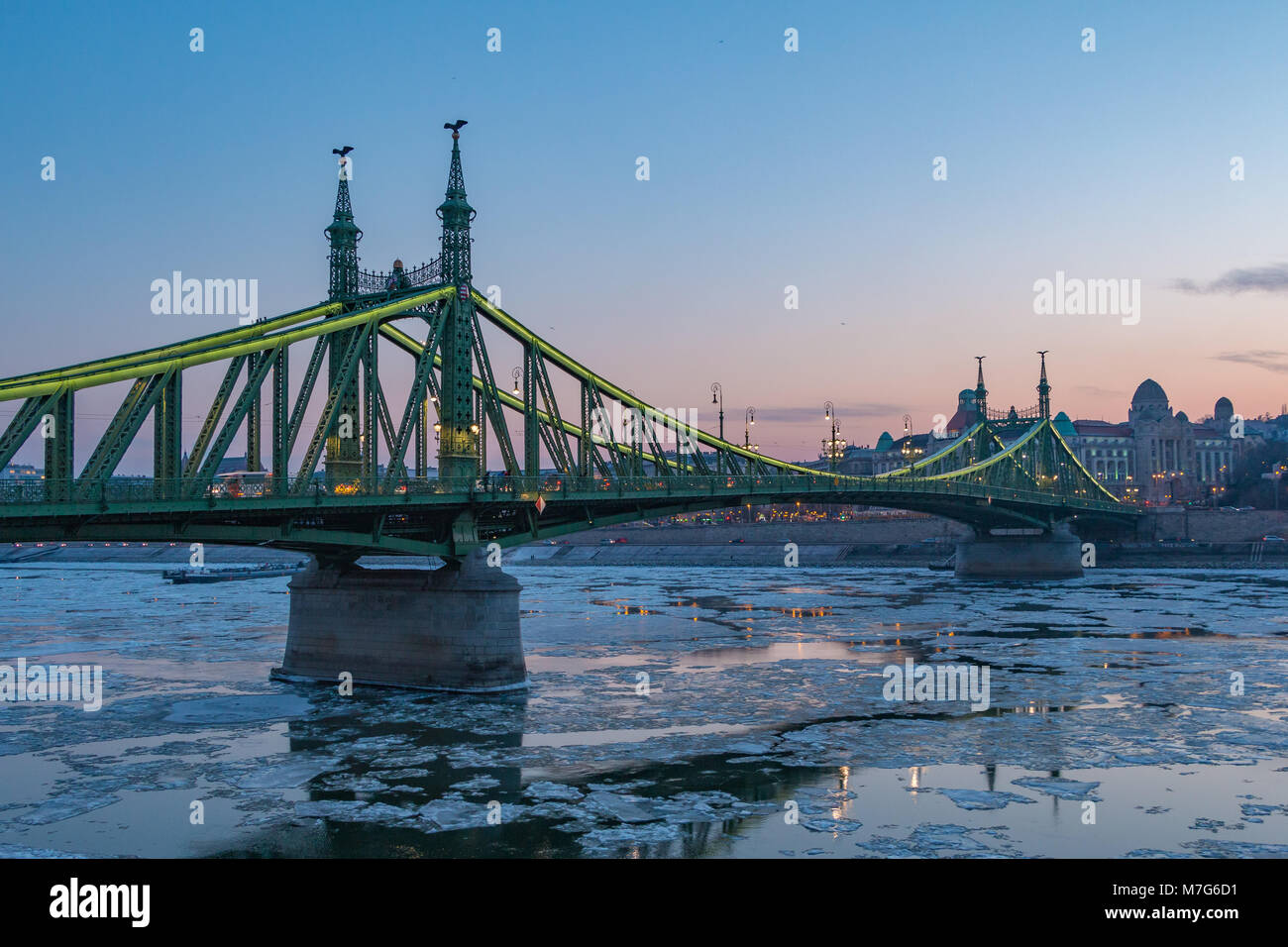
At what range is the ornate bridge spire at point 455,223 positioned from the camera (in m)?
47.5

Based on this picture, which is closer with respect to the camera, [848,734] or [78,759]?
[78,759]

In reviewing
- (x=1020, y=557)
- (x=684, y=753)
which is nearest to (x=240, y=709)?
(x=684, y=753)

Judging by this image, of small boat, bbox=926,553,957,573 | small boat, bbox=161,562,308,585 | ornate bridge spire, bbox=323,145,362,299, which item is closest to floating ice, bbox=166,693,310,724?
ornate bridge spire, bbox=323,145,362,299

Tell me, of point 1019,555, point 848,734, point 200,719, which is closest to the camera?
point 848,734

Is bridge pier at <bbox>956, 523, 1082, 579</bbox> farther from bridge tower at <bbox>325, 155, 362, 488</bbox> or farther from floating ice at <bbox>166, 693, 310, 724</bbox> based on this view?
floating ice at <bbox>166, 693, 310, 724</bbox>

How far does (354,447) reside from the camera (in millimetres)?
48562

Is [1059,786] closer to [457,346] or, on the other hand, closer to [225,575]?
[457,346]

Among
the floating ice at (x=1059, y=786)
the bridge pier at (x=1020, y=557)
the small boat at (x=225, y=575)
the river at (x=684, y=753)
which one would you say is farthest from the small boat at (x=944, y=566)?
the floating ice at (x=1059, y=786)

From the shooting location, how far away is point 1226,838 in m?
21.7

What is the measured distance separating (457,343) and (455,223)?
5608 mm

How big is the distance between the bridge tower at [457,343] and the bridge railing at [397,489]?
1.36m
